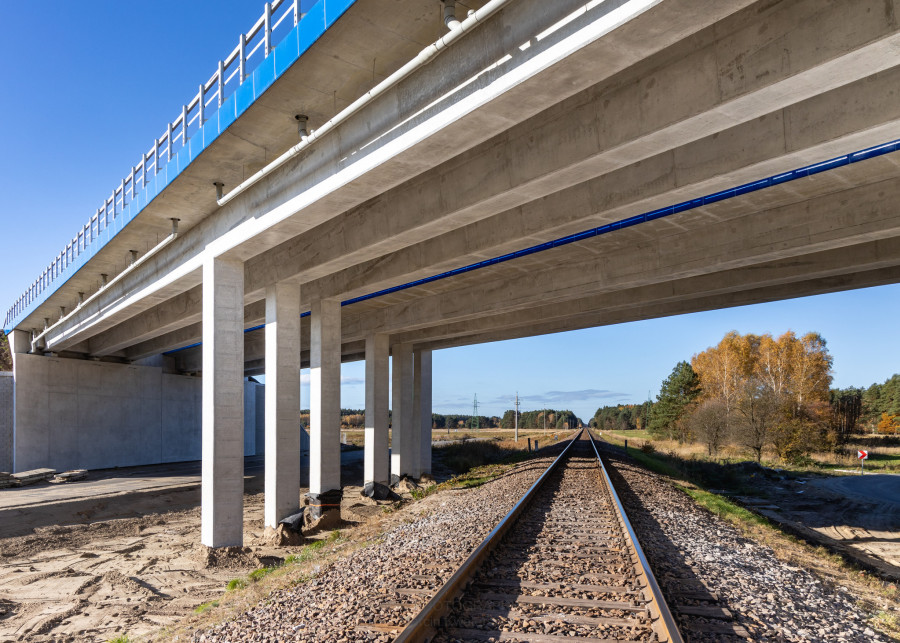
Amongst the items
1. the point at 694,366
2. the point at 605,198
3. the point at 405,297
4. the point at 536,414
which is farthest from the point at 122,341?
the point at 536,414

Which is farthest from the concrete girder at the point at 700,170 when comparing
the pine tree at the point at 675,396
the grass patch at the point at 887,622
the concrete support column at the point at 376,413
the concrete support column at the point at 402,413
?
the pine tree at the point at 675,396

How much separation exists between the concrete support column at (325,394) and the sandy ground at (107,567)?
2.27m

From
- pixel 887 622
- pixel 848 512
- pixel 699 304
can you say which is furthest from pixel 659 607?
pixel 848 512

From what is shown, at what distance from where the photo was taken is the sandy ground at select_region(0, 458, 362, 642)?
7.75 m

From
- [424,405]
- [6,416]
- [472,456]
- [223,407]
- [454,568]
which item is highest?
[223,407]

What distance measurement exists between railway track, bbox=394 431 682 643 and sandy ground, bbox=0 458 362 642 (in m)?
4.22

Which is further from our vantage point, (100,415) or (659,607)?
(100,415)

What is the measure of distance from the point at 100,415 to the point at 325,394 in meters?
22.7

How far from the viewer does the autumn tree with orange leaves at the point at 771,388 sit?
1409 inches

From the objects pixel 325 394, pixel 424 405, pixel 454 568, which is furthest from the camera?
pixel 424 405

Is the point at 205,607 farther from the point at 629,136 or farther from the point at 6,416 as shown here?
the point at 6,416

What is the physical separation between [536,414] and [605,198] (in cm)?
19101

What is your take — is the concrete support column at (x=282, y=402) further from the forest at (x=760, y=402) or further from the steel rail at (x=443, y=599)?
the forest at (x=760, y=402)

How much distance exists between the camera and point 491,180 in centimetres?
930
